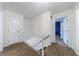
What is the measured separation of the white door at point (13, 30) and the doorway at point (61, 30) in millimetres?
630

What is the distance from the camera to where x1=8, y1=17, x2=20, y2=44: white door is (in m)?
1.39

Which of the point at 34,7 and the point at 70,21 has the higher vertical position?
the point at 34,7

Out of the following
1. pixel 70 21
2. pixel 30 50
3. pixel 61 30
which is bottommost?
pixel 30 50

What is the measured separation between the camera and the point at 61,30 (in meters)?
1.54

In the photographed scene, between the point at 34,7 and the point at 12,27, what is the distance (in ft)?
1.52

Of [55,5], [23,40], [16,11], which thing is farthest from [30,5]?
[23,40]

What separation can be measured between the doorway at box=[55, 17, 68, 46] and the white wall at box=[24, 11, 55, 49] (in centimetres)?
9

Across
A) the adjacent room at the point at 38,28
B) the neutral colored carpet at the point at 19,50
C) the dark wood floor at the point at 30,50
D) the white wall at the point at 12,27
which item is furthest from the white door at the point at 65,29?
the white wall at the point at 12,27

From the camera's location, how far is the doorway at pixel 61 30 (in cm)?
148

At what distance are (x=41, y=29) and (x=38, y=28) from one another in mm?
52

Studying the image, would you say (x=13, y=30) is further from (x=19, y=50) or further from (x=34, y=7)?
(x=34, y=7)

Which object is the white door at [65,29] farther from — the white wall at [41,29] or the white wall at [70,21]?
the white wall at [41,29]

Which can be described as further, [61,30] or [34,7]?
[61,30]

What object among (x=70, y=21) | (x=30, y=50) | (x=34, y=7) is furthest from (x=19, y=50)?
(x=70, y=21)
